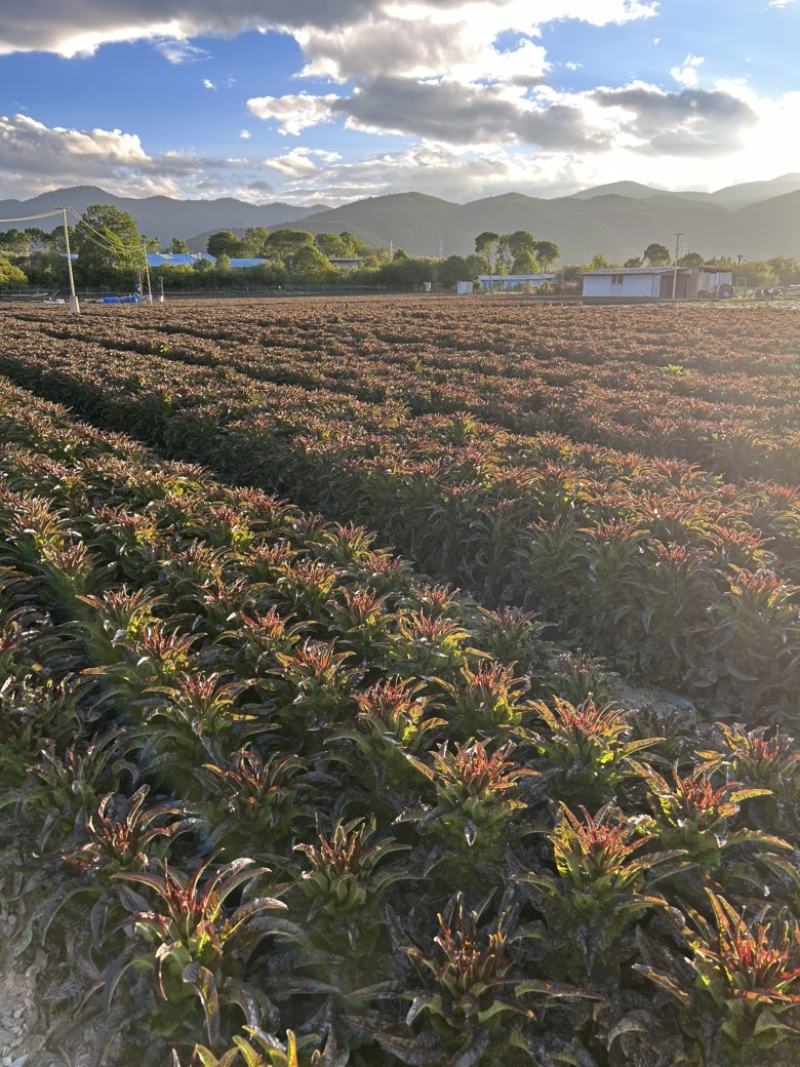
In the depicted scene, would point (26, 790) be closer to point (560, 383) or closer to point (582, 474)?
point (582, 474)

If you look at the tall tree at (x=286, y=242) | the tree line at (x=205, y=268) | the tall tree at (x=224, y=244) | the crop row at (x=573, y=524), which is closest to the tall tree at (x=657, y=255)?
the tree line at (x=205, y=268)

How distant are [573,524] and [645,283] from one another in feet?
197

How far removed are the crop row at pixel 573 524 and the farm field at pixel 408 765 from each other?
1.1 inches

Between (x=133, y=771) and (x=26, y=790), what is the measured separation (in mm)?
362

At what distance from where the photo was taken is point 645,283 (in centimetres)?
5747

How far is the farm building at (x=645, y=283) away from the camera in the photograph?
56625 mm

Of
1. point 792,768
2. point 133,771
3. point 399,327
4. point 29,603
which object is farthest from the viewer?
point 399,327

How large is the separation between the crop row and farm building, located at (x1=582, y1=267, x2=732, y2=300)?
5424 cm

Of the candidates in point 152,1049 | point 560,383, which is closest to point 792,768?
point 152,1049

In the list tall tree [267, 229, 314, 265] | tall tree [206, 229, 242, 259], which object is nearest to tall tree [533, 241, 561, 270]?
tall tree [267, 229, 314, 265]

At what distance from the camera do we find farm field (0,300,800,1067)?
1807 mm

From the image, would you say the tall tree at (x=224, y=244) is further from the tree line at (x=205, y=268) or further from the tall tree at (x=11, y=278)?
the tall tree at (x=11, y=278)

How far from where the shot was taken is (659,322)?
69.8 feet

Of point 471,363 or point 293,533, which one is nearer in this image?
point 293,533
